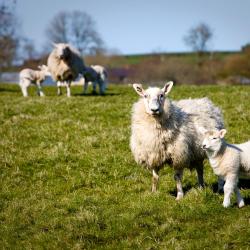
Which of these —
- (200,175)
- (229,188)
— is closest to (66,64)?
(200,175)

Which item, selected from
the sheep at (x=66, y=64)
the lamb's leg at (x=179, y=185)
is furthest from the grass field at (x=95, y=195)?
the sheep at (x=66, y=64)

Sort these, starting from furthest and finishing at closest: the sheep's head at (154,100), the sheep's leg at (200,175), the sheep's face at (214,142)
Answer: the sheep's leg at (200,175) → the sheep's head at (154,100) → the sheep's face at (214,142)

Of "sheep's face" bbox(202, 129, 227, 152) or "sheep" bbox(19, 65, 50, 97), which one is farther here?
"sheep" bbox(19, 65, 50, 97)

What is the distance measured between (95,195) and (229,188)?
102 inches

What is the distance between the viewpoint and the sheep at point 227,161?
744 cm

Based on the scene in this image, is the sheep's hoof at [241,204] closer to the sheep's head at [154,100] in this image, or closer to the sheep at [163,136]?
the sheep at [163,136]

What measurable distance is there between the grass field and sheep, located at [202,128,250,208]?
1.00ft

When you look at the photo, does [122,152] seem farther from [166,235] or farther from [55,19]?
[55,19]

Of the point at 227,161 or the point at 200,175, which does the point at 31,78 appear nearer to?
the point at 200,175

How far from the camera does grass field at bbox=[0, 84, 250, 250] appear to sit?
266 inches

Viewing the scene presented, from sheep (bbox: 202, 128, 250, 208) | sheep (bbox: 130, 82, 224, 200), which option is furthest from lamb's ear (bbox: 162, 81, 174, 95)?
sheep (bbox: 202, 128, 250, 208)

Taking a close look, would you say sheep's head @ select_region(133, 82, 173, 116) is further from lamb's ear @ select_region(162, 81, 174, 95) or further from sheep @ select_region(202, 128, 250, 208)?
sheep @ select_region(202, 128, 250, 208)

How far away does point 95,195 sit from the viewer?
29.1 feet

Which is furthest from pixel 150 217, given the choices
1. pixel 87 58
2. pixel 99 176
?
pixel 87 58
